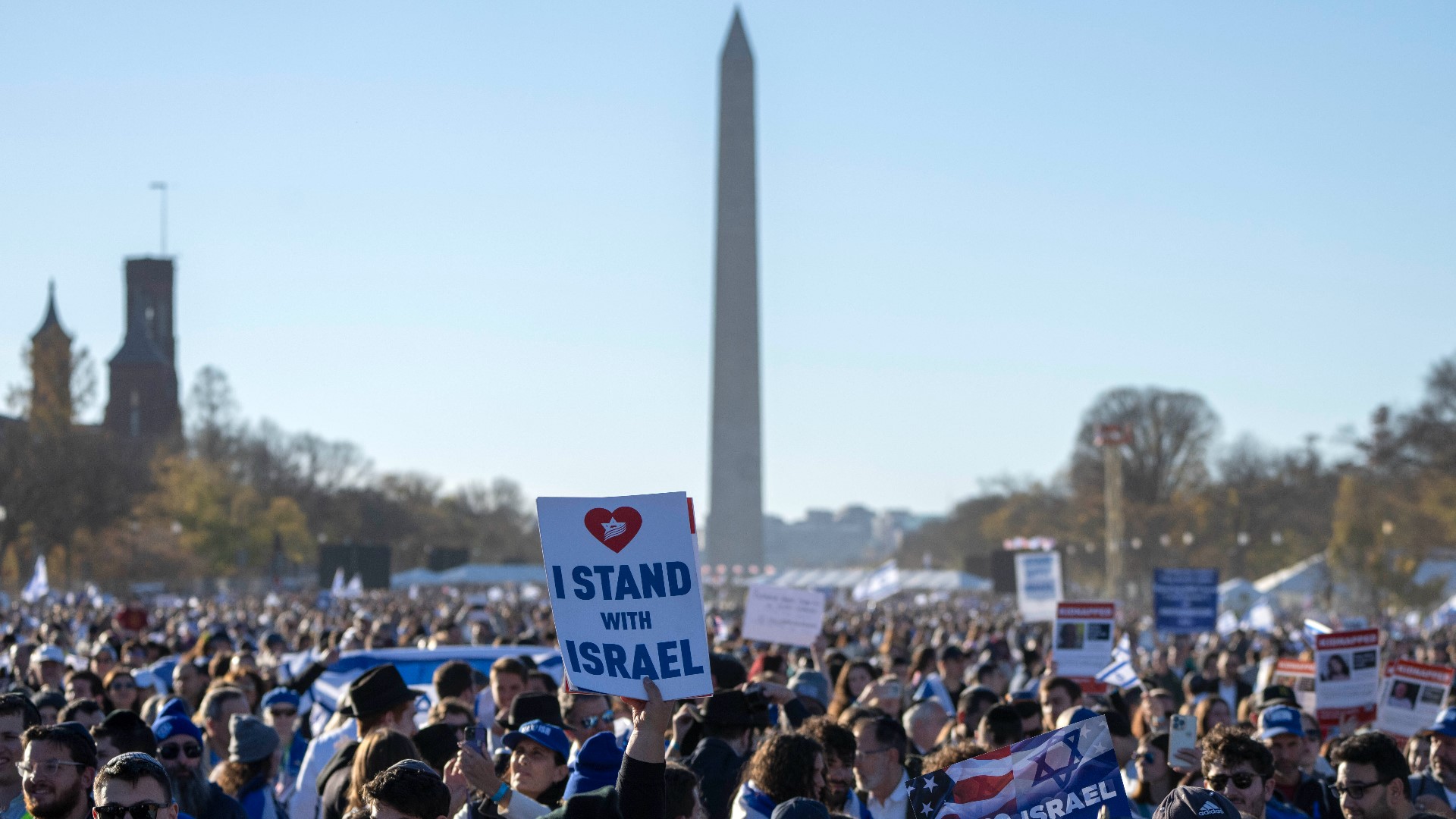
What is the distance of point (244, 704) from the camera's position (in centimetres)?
801

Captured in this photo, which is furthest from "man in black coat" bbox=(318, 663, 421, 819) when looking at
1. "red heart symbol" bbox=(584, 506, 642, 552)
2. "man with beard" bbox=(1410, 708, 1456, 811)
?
"man with beard" bbox=(1410, 708, 1456, 811)

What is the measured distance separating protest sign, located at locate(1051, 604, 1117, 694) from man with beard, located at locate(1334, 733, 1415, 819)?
19.7 feet

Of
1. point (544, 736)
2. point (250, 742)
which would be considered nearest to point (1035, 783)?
point (544, 736)

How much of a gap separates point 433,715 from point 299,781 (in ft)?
1.84

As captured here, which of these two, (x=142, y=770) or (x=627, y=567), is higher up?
(x=627, y=567)

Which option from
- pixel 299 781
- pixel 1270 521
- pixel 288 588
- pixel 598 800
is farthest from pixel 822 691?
pixel 1270 521

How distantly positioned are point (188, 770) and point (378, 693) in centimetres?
69

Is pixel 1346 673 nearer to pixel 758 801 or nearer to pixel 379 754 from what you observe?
pixel 758 801

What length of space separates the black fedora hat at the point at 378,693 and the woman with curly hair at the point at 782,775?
5.00ft

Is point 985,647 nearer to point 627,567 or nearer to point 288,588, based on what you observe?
point 627,567

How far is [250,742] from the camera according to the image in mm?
6566

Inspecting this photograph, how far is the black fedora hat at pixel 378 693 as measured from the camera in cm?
657

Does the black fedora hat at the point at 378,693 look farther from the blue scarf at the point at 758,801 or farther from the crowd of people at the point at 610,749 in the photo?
the blue scarf at the point at 758,801

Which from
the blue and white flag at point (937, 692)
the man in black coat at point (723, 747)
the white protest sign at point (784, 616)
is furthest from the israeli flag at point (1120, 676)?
the man in black coat at point (723, 747)
